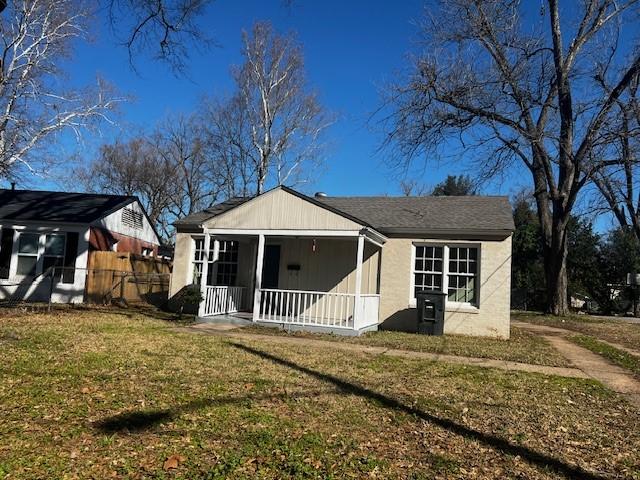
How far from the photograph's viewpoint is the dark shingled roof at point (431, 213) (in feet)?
45.1

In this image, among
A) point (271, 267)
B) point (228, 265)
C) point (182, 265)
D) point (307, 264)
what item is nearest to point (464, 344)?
point (307, 264)

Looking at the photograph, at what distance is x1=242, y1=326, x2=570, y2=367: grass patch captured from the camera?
33.1 ft

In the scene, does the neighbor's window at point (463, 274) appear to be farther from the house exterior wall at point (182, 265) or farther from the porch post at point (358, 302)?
the house exterior wall at point (182, 265)

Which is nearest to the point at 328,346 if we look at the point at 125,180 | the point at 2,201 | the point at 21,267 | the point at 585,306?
the point at 21,267

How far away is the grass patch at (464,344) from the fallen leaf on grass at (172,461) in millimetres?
7004

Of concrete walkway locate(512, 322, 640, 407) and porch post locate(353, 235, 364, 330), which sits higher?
porch post locate(353, 235, 364, 330)

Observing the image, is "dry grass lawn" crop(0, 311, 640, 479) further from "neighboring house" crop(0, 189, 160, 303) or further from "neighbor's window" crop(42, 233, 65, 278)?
"neighbor's window" crop(42, 233, 65, 278)

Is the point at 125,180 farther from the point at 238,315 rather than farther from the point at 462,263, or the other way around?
the point at 462,263

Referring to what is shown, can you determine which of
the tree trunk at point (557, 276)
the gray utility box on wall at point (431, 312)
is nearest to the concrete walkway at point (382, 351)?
the gray utility box on wall at point (431, 312)

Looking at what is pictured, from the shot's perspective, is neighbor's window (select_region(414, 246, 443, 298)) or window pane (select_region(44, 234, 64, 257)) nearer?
neighbor's window (select_region(414, 246, 443, 298))

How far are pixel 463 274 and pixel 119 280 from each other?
38.4 ft

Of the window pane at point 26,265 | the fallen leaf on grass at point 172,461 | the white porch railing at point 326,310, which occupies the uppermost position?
the window pane at point 26,265

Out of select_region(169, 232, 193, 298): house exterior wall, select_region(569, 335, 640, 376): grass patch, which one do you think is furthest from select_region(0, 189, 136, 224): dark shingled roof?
select_region(569, 335, 640, 376): grass patch

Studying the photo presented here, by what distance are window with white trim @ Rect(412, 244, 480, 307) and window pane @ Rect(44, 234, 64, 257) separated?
40.9ft
